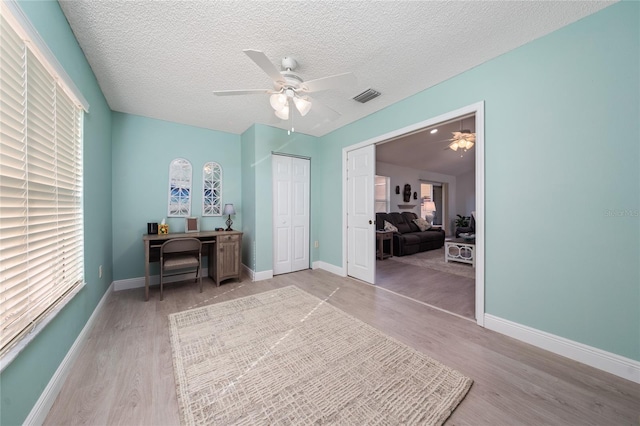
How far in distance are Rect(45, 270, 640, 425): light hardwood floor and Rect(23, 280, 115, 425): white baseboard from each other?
4 centimetres

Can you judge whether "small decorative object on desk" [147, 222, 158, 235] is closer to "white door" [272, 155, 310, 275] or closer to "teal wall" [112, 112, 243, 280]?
"teal wall" [112, 112, 243, 280]

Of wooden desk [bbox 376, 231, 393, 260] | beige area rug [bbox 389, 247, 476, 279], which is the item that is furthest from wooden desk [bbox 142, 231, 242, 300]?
beige area rug [bbox 389, 247, 476, 279]

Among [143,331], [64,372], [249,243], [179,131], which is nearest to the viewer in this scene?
[64,372]

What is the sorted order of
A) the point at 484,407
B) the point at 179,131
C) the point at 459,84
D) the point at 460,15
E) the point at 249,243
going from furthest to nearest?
the point at 249,243 → the point at 179,131 → the point at 459,84 → the point at 460,15 → the point at 484,407

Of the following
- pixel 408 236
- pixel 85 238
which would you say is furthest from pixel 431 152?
pixel 85 238

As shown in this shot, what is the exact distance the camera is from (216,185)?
408cm

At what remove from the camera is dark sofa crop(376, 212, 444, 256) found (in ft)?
18.6

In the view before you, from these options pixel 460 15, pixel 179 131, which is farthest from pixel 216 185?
pixel 460 15

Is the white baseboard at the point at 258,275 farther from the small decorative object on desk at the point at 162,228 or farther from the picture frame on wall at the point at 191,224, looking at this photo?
the small decorative object on desk at the point at 162,228

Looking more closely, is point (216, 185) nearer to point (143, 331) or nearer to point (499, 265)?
point (143, 331)

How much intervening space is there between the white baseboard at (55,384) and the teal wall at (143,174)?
1.50 meters

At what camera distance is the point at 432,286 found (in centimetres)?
344

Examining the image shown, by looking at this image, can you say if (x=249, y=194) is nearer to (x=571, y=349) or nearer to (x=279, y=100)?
(x=279, y=100)

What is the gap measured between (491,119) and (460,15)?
0.98 m
